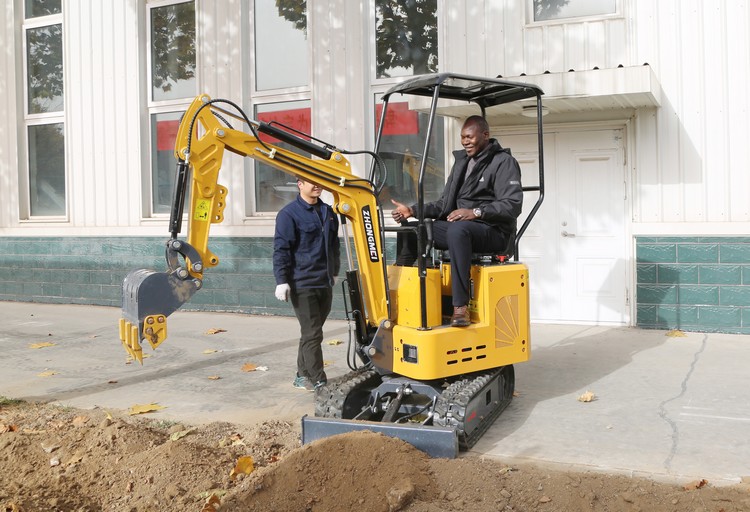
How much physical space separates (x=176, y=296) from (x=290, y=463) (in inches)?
56.4

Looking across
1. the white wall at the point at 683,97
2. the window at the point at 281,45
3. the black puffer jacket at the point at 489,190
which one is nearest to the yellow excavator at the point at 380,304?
the black puffer jacket at the point at 489,190

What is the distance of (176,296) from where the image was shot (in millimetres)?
5043

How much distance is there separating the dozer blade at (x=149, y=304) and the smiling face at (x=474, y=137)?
2370 mm

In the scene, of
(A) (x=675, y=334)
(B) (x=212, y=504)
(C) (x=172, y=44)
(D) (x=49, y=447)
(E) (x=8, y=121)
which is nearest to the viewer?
(B) (x=212, y=504)

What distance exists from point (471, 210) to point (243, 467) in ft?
7.83

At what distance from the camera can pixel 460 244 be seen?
5.39 meters

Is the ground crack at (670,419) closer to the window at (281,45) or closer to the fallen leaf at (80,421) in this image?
the fallen leaf at (80,421)


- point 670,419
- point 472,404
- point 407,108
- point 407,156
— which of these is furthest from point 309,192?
point 407,108

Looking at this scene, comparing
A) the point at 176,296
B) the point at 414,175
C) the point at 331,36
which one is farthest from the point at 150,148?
the point at 176,296

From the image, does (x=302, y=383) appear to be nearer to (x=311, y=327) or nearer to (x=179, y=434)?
(x=311, y=327)

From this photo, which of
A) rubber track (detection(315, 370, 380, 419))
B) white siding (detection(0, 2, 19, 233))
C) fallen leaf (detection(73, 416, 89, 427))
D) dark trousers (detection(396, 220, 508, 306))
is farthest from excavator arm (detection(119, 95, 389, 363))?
white siding (detection(0, 2, 19, 233))

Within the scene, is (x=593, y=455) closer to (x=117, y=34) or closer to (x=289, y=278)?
(x=289, y=278)

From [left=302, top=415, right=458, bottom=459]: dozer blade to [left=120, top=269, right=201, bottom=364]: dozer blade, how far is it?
1.25m

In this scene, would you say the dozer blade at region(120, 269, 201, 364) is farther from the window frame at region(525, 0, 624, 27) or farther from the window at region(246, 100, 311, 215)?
the window frame at region(525, 0, 624, 27)
